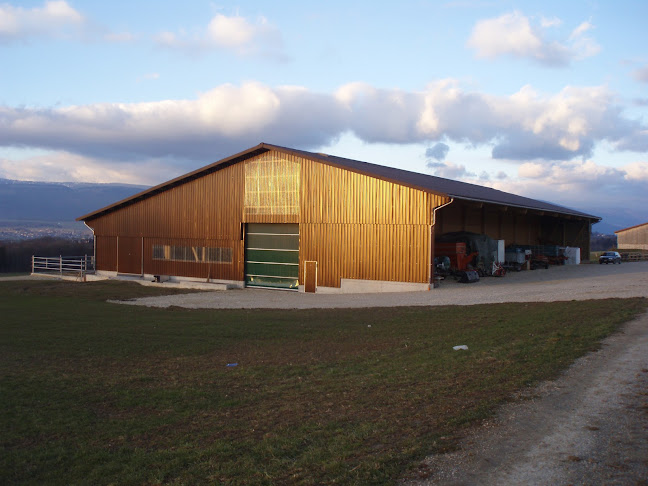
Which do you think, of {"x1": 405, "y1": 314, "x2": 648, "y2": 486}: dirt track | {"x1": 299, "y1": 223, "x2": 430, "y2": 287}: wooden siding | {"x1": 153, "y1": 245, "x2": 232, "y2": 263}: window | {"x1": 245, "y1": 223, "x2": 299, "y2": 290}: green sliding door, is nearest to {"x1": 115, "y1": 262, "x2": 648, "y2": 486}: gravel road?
{"x1": 405, "y1": 314, "x2": 648, "y2": 486}: dirt track

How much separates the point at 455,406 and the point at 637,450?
7.31 feet

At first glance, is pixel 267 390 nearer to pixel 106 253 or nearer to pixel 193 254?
pixel 193 254

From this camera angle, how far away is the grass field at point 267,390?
5.86 m

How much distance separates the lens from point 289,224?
31.0 m

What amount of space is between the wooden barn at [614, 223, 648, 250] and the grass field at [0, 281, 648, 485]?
66559mm

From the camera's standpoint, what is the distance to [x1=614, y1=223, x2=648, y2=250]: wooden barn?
74.8 metres

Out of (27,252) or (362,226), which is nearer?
(362,226)

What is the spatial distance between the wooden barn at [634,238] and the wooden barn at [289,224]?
4413 centimetres

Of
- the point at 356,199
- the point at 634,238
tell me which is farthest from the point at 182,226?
the point at 634,238

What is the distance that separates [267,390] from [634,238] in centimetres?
8088

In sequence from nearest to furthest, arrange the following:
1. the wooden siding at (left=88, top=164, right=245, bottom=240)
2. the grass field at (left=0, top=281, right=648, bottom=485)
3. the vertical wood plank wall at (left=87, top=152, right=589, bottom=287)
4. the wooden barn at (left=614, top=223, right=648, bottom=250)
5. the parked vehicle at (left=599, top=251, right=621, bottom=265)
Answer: the grass field at (left=0, top=281, right=648, bottom=485), the vertical wood plank wall at (left=87, top=152, right=589, bottom=287), the wooden siding at (left=88, top=164, right=245, bottom=240), the parked vehicle at (left=599, top=251, right=621, bottom=265), the wooden barn at (left=614, top=223, right=648, bottom=250)

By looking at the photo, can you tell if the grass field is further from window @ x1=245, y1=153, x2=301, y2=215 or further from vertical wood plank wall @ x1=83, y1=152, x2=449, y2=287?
window @ x1=245, y1=153, x2=301, y2=215

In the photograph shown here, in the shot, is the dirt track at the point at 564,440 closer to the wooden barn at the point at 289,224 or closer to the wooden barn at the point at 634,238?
the wooden barn at the point at 289,224

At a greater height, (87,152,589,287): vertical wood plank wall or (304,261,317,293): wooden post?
(87,152,589,287): vertical wood plank wall
